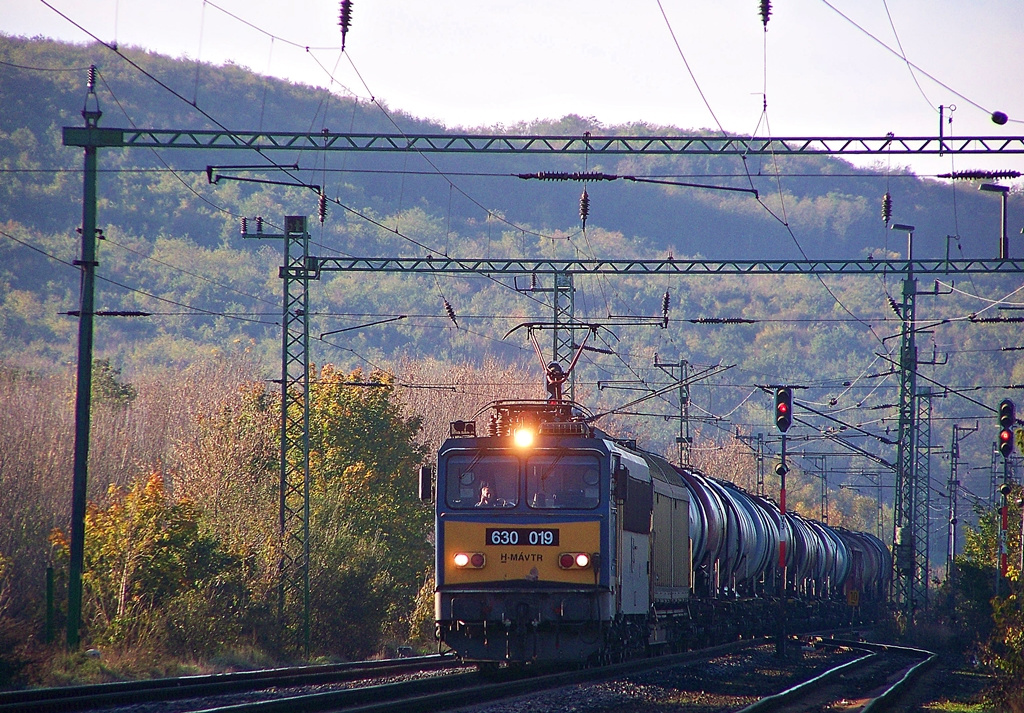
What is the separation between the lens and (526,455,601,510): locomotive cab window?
17469 millimetres

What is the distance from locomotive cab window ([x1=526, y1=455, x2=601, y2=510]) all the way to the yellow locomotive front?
0.01 meters

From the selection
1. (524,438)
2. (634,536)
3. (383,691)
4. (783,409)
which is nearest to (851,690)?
(634,536)

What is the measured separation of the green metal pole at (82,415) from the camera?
20344 millimetres

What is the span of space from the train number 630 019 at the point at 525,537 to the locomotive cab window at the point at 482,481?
0.41m

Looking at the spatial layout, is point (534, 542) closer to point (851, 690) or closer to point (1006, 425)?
point (851, 690)

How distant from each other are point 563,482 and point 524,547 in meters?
1.08

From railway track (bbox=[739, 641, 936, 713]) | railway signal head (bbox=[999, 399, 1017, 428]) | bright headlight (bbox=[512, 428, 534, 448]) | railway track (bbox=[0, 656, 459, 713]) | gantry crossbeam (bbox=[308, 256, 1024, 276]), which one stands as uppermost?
gantry crossbeam (bbox=[308, 256, 1024, 276])

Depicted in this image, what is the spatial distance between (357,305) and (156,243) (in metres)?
38.7

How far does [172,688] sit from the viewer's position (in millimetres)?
14891

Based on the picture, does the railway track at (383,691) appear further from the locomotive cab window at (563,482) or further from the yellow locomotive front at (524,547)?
the locomotive cab window at (563,482)

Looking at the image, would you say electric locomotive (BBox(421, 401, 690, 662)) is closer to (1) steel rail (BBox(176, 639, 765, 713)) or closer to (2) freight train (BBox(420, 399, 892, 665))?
Answer: (2) freight train (BBox(420, 399, 892, 665))

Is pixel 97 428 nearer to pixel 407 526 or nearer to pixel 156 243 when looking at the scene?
pixel 407 526

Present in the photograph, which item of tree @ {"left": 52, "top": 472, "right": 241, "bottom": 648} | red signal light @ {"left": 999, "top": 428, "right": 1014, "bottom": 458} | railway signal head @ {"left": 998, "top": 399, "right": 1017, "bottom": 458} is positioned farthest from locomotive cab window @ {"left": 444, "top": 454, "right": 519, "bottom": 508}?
red signal light @ {"left": 999, "top": 428, "right": 1014, "bottom": 458}

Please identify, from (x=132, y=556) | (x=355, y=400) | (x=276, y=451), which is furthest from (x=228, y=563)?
(x=355, y=400)
